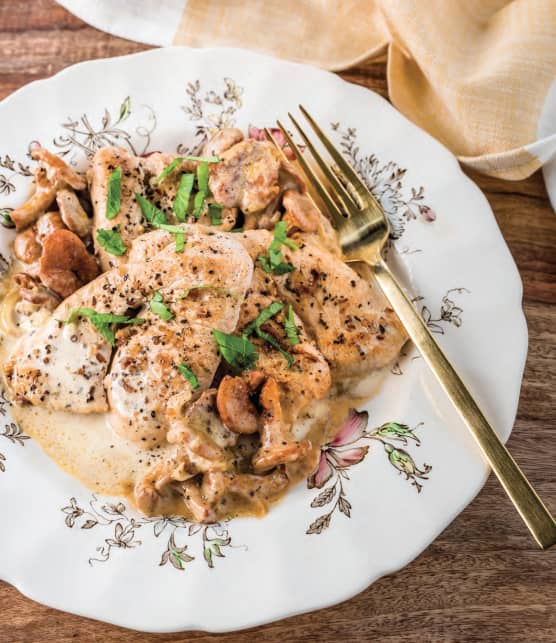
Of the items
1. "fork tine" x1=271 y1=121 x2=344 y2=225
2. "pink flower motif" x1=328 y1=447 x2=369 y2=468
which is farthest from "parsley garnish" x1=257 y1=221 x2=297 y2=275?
"pink flower motif" x1=328 y1=447 x2=369 y2=468

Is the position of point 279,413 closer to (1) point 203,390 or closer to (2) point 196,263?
(1) point 203,390

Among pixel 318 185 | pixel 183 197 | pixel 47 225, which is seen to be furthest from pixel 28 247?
pixel 318 185

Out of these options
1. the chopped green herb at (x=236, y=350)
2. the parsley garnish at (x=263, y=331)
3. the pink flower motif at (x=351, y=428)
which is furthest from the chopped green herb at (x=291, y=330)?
the pink flower motif at (x=351, y=428)

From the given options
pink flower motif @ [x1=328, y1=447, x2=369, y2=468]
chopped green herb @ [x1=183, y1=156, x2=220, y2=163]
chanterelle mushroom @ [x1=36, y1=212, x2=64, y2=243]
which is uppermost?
chanterelle mushroom @ [x1=36, y1=212, x2=64, y2=243]

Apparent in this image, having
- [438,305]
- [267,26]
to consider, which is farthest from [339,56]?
[438,305]

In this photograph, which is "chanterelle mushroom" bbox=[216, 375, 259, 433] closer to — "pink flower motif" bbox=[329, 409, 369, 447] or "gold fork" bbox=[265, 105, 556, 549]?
"pink flower motif" bbox=[329, 409, 369, 447]

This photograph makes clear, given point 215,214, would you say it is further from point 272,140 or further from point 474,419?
point 474,419
